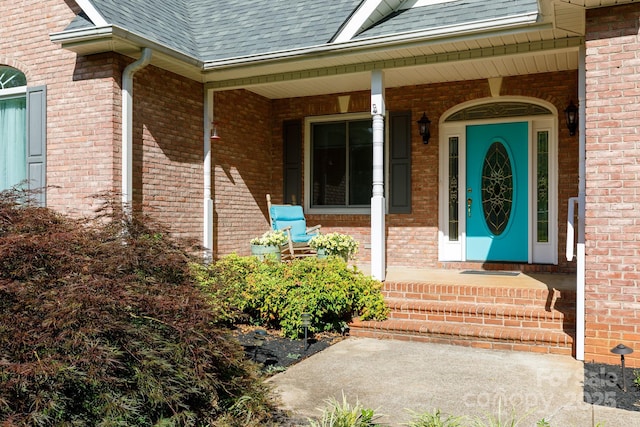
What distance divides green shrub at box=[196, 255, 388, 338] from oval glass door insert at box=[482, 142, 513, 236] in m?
2.64

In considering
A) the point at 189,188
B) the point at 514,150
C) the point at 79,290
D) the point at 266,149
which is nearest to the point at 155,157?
the point at 189,188

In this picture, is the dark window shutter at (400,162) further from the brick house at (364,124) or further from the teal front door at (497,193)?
the teal front door at (497,193)

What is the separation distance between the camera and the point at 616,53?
4.78 metres

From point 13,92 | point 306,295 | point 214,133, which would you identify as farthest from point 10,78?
point 306,295

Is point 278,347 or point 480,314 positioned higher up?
point 480,314

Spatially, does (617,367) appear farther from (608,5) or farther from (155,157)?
(155,157)

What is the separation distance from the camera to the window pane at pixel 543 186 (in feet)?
25.9

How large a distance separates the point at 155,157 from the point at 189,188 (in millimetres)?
757

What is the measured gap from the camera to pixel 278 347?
219 inches

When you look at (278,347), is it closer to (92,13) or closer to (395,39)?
(395,39)

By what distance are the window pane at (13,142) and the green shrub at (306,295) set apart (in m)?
3.23

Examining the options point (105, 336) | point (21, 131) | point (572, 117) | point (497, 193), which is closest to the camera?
point (105, 336)

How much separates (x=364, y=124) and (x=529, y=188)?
281cm

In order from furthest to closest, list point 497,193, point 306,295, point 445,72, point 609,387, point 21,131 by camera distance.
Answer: point 497,193, point 445,72, point 21,131, point 306,295, point 609,387
